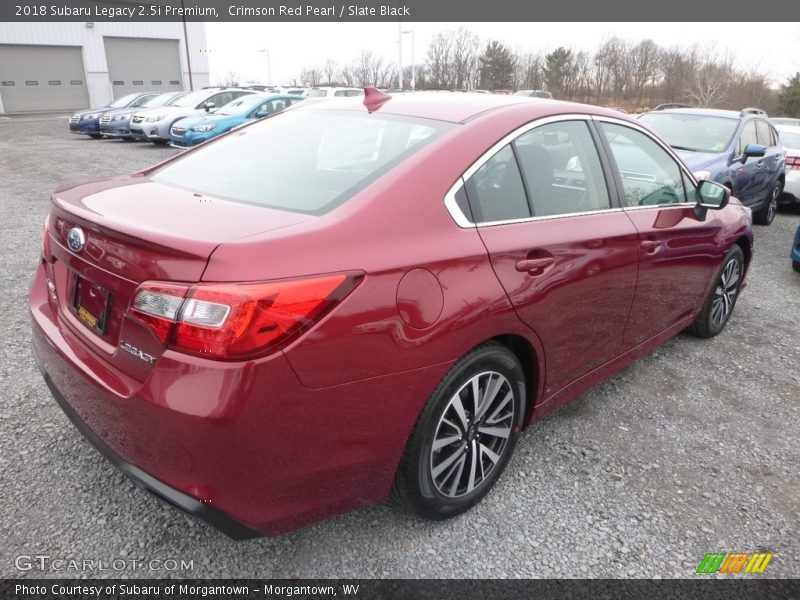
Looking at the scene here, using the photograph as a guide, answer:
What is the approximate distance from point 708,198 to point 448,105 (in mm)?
1949

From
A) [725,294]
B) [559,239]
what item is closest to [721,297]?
[725,294]

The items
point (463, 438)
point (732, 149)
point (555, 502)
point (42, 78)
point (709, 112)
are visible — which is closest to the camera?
point (463, 438)

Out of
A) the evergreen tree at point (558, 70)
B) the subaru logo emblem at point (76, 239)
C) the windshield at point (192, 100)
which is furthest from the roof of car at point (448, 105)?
the evergreen tree at point (558, 70)

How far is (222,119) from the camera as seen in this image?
1481 cm

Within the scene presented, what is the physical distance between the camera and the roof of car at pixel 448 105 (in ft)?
8.38

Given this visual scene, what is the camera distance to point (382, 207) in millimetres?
1973

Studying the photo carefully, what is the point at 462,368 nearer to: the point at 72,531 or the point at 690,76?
the point at 72,531

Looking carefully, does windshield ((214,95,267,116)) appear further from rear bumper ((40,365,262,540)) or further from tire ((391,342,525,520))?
rear bumper ((40,365,262,540))

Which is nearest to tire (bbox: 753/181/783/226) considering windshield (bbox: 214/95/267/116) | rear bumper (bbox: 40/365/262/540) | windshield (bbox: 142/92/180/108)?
rear bumper (bbox: 40/365/262/540)

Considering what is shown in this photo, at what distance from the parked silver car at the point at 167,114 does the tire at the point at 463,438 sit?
598 inches

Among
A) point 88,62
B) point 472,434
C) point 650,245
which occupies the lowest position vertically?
point 472,434

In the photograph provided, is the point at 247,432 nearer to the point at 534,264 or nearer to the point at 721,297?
the point at 534,264

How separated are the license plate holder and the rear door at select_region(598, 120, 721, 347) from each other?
2.42 m

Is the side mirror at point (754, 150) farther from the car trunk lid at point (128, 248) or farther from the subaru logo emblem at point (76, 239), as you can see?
the subaru logo emblem at point (76, 239)
